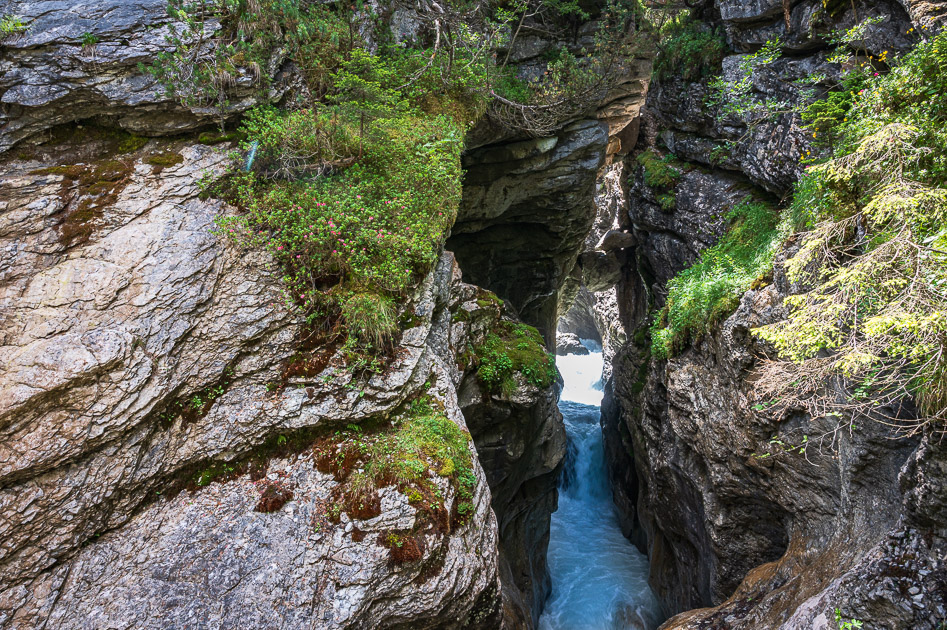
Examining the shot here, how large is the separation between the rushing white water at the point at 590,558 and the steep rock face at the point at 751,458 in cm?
102

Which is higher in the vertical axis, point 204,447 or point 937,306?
point 937,306

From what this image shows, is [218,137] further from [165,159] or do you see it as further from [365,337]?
[365,337]

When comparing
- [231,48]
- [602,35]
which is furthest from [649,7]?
[231,48]

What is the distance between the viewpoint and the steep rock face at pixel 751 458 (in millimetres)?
4168

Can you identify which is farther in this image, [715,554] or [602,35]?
[602,35]

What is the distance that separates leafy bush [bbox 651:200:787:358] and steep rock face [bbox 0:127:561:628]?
247 inches

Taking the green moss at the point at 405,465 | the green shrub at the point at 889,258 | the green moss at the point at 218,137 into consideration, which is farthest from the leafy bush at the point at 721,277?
the green moss at the point at 218,137

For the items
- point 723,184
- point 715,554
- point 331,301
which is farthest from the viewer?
point 723,184

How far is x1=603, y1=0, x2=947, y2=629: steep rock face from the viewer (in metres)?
4.17

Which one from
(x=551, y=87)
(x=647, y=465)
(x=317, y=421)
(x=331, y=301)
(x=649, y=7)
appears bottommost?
(x=647, y=465)

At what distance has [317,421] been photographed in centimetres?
551

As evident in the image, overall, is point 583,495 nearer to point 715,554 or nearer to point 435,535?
point 715,554

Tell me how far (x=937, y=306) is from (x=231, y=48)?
9059 millimetres

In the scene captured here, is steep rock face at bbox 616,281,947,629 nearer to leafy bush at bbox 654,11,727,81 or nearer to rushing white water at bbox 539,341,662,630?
rushing white water at bbox 539,341,662,630
